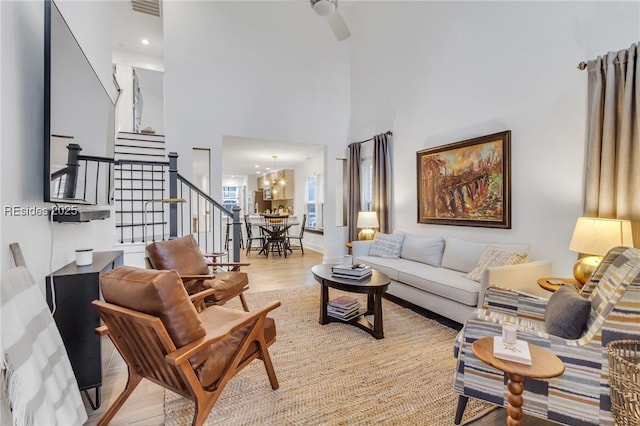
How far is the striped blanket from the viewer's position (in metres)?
1.15

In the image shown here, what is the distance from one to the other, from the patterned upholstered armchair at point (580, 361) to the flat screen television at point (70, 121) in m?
→ 2.52

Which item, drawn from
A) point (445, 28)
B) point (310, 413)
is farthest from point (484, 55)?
point (310, 413)

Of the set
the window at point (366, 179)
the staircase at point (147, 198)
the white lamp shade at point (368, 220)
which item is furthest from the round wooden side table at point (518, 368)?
the window at point (366, 179)

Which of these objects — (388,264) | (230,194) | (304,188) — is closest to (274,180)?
(304,188)

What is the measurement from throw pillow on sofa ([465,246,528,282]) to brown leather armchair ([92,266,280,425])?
2360 millimetres

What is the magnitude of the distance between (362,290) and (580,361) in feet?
5.12

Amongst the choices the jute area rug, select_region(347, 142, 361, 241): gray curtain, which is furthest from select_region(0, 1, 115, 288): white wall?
select_region(347, 142, 361, 241): gray curtain

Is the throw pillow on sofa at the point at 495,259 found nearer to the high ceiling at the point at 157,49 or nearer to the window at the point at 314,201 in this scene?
the high ceiling at the point at 157,49

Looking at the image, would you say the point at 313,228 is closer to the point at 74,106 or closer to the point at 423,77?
the point at 423,77

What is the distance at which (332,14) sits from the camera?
10.2 ft

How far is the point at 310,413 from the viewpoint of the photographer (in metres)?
1.81

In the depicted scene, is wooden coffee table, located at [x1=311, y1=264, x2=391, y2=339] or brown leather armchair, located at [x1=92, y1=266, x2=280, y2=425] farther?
wooden coffee table, located at [x1=311, y1=264, x2=391, y2=339]

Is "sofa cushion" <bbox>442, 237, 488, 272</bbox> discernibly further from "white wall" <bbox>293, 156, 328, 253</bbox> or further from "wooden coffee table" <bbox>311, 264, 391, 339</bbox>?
"white wall" <bbox>293, 156, 328, 253</bbox>

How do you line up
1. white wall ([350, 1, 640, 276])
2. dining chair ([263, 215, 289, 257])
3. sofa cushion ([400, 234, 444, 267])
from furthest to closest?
dining chair ([263, 215, 289, 257]) < sofa cushion ([400, 234, 444, 267]) < white wall ([350, 1, 640, 276])
